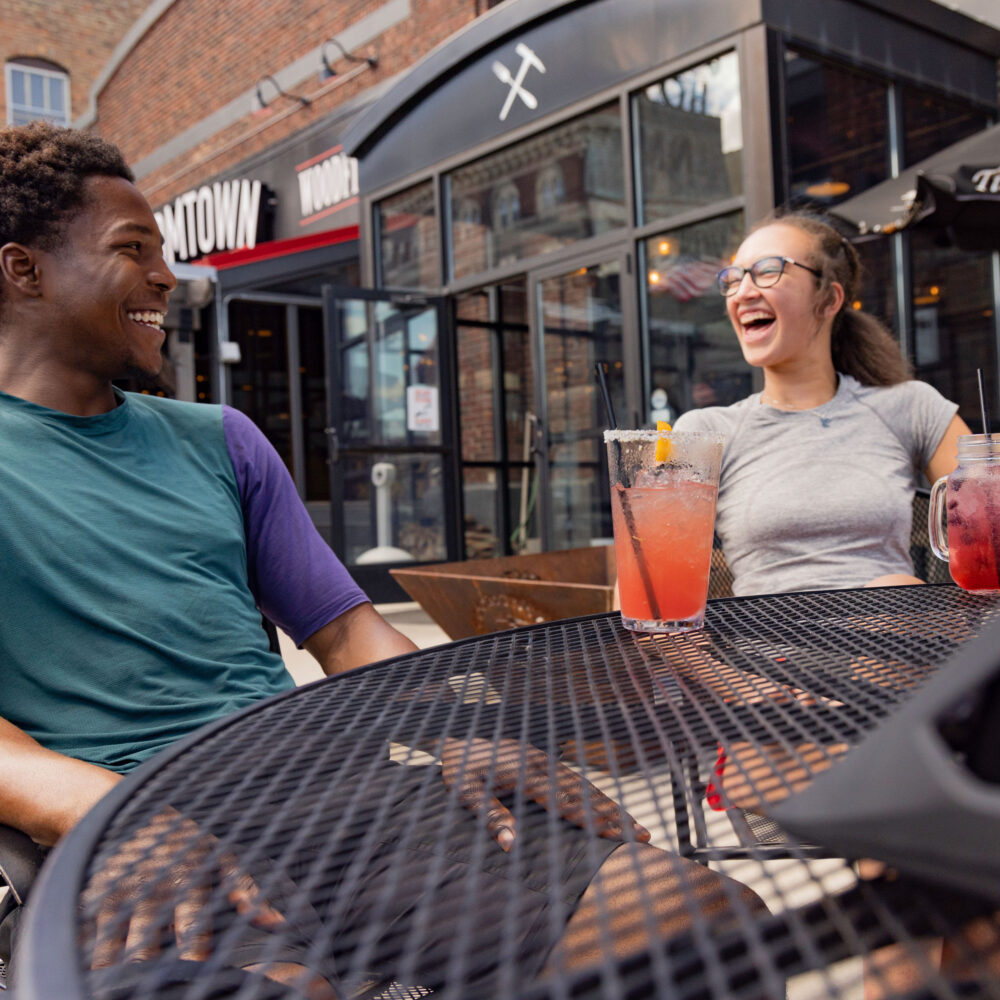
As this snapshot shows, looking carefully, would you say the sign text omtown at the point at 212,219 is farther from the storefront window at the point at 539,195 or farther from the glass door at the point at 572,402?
the glass door at the point at 572,402

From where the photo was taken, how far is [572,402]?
21.3 feet

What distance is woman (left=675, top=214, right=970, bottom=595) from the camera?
178 centimetres

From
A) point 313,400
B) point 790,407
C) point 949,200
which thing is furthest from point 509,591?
point 313,400

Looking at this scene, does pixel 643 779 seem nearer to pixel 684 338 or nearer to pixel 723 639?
pixel 723 639

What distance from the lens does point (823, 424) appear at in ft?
6.24

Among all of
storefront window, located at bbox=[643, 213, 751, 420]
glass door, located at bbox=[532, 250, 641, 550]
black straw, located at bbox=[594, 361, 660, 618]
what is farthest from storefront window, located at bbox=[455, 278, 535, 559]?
black straw, located at bbox=[594, 361, 660, 618]

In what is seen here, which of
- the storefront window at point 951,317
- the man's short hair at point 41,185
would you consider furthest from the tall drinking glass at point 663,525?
the storefront window at point 951,317

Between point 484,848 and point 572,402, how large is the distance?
6.05 meters

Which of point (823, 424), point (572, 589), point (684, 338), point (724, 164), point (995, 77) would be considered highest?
point (995, 77)

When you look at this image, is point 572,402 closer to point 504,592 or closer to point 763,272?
point 504,592

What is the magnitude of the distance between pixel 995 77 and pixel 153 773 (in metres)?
6.96

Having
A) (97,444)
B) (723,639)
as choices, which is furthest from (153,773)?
(97,444)

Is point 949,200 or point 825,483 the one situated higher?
point 949,200

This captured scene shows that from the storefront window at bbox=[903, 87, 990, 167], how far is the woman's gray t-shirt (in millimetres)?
4422
